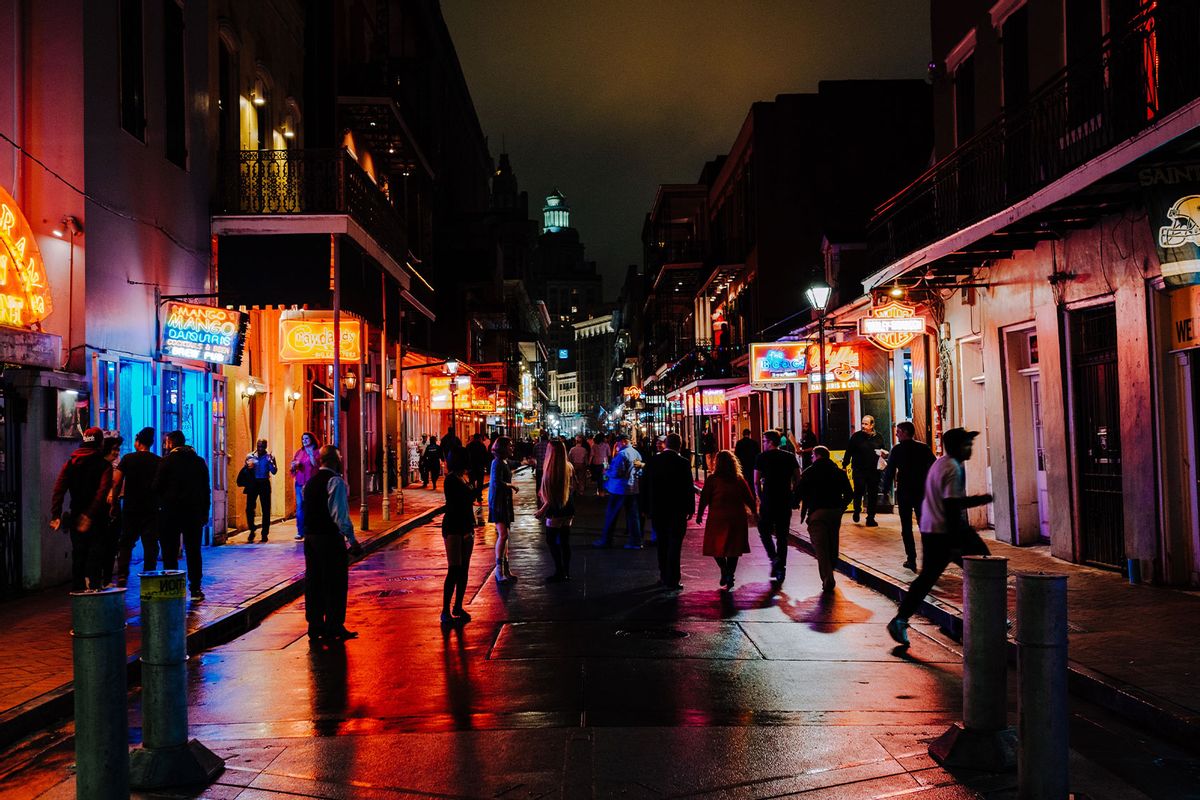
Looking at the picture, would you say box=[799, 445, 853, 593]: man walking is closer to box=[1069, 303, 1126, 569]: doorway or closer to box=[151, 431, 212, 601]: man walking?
box=[1069, 303, 1126, 569]: doorway

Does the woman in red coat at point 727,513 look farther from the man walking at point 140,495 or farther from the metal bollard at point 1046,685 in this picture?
the metal bollard at point 1046,685

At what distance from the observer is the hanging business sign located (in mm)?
9305

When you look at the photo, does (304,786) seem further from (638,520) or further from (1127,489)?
(638,520)

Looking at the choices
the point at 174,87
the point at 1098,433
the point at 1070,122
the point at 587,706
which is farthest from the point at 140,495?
the point at 1070,122

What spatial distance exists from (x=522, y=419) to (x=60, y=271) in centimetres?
8727

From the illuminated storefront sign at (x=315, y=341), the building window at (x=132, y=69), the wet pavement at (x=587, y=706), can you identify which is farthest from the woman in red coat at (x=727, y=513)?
the illuminated storefront sign at (x=315, y=341)

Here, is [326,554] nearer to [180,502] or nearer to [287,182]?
[180,502]

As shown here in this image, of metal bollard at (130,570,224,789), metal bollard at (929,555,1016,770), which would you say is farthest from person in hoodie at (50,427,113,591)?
metal bollard at (929,555,1016,770)

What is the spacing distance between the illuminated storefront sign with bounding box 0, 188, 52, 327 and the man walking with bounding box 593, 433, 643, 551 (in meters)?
8.66

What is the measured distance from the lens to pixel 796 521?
22.8 metres

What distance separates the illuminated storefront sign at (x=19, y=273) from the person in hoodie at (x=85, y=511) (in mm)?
1586

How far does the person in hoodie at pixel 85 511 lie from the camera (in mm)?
11414

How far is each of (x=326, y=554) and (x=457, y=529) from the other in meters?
1.34

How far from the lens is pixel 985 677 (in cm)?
604
